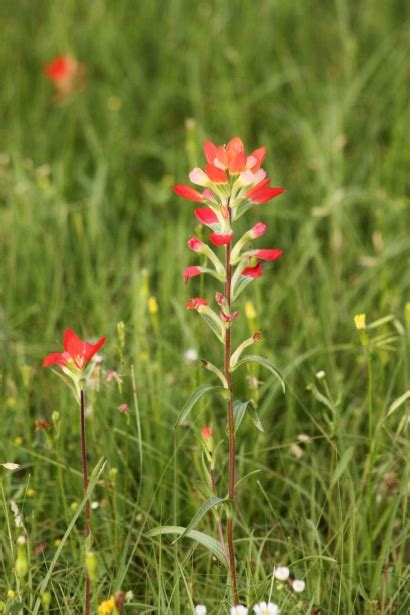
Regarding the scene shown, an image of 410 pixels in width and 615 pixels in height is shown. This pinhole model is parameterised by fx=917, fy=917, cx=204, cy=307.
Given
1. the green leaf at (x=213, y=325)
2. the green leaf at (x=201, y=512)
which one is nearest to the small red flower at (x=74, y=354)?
the green leaf at (x=213, y=325)

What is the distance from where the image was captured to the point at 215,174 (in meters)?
1.38

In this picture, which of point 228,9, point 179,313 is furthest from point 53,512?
point 228,9

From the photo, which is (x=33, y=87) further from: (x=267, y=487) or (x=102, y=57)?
(x=267, y=487)

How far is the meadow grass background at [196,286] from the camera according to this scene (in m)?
1.74

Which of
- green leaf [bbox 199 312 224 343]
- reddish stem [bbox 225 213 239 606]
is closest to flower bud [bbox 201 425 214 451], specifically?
reddish stem [bbox 225 213 239 606]

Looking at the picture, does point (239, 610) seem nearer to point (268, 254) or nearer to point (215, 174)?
point (268, 254)

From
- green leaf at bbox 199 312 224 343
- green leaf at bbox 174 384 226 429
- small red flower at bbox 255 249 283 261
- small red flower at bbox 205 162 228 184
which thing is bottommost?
green leaf at bbox 174 384 226 429

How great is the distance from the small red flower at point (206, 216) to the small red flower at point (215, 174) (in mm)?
57

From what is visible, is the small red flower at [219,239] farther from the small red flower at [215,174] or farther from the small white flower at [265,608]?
the small white flower at [265,608]

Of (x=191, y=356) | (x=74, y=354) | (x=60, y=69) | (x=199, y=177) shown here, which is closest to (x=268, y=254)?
(x=199, y=177)

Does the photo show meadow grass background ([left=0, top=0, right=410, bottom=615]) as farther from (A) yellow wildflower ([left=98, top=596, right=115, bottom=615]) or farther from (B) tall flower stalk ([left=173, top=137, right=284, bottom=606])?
(B) tall flower stalk ([left=173, top=137, right=284, bottom=606])

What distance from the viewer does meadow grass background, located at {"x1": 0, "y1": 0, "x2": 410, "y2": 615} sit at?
1.74 metres

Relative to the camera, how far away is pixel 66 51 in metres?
3.61

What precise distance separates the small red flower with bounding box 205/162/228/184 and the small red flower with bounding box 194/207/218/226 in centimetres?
6
